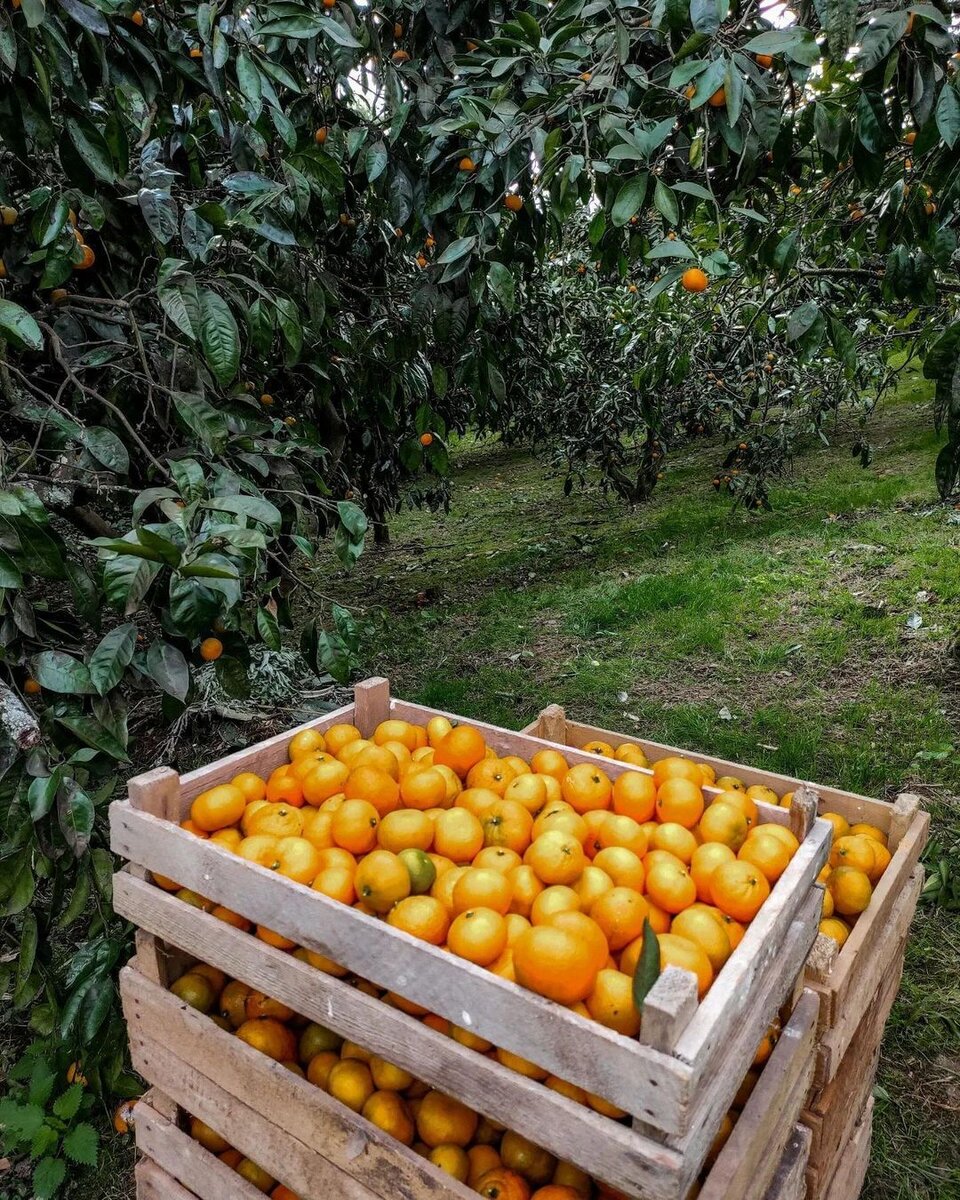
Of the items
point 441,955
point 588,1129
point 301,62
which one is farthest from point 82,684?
point 301,62

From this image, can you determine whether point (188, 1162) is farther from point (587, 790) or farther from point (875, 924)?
point (875, 924)

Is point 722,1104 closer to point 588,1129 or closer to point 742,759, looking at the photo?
point 588,1129

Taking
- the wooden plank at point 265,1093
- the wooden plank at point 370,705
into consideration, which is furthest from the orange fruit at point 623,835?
the wooden plank at point 370,705

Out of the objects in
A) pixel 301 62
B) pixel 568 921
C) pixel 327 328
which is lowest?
pixel 568 921

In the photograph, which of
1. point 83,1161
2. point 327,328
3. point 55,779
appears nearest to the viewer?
point 55,779

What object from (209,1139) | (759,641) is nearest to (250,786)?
(209,1139)

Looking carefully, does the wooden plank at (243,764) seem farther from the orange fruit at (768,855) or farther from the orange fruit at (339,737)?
the orange fruit at (768,855)

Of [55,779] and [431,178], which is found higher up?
[431,178]

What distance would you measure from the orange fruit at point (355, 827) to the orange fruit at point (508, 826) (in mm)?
232

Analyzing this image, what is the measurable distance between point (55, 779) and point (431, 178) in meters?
2.03

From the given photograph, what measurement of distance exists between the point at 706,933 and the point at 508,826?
1.51ft

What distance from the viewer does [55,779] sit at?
159 centimetres

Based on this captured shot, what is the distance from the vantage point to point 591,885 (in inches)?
57.3

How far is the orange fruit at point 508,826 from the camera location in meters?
1.64
